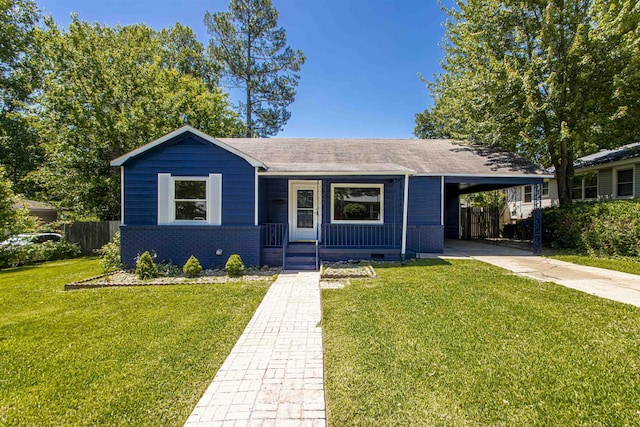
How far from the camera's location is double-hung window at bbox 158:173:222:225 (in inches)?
322

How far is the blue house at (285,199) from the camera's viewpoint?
819cm

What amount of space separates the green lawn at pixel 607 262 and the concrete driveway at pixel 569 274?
1.30 ft

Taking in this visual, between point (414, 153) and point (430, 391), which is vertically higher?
point (414, 153)

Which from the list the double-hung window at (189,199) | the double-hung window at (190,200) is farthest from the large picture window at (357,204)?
the double-hung window at (190,200)

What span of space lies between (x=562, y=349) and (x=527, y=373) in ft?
3.01

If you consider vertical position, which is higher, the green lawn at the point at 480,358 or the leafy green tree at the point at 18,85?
the leafy green tree at the point at 18,85

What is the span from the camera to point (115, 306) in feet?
17.1

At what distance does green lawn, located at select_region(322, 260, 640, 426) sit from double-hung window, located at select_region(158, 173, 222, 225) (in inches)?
175

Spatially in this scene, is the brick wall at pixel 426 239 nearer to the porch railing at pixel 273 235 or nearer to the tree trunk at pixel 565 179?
the porch railing at pixel 273 235

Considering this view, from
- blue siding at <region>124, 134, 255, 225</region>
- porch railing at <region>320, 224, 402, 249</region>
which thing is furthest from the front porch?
blue siding at <region>124, 134, 255, 225</region>

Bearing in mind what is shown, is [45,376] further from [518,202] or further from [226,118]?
[518,202]

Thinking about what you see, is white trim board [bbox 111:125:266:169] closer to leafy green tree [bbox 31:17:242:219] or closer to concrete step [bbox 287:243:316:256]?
concrete step [bbox 287:243:316:256]

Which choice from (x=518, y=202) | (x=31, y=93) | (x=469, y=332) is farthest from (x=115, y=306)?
(x=31, y=93)

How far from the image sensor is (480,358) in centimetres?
322
